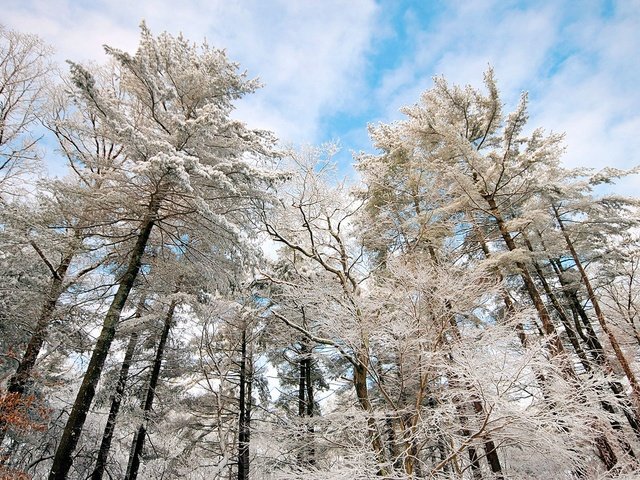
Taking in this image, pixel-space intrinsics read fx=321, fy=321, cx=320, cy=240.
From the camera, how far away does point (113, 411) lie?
9.44m

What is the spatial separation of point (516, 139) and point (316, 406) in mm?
11570

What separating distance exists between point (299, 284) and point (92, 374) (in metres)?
4.84

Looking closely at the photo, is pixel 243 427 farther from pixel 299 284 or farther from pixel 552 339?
pixel 552 339

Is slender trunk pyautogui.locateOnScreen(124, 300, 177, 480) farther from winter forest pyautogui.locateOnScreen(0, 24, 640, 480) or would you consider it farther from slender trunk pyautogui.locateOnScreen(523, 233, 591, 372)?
slender trunk pyautogui.locateOnScreen(523, 233, 591, 372)

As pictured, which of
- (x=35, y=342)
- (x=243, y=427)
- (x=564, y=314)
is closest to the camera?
(x=35, y=342)

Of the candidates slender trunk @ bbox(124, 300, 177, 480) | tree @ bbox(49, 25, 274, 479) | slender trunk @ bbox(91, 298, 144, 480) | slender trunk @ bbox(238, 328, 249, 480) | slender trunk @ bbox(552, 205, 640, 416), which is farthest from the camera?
slender trunk @ bbox(238, 328, 249, 480)

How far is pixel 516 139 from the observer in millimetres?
9992

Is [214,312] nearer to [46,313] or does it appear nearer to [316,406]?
[46,313]

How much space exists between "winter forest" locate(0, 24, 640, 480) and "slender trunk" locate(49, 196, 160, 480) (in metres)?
0.04

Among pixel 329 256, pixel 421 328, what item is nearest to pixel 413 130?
pixel 329 256

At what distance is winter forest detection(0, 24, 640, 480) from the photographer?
18.6 feet

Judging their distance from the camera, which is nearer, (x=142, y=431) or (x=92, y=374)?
(x=92, y=374)

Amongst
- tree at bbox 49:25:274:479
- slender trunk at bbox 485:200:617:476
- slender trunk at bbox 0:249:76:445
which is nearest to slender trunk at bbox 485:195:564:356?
slender trunk at bbox 485:200:617:476

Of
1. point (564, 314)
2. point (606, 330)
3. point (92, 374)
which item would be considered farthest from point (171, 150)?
point (606, 330)
